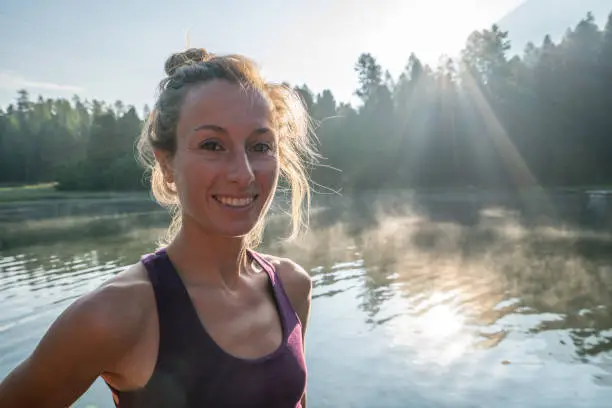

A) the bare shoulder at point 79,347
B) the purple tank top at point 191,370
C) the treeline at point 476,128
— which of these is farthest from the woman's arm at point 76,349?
the treeline at point 476,128

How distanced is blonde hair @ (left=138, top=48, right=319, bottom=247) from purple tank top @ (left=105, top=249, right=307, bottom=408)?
1.52 ft

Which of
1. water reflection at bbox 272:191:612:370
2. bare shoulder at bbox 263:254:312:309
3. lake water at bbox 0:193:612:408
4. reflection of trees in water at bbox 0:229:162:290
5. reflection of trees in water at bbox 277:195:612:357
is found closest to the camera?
bare shoulder at bbox 263:254:312:309

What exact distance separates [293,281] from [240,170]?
1.93 feet

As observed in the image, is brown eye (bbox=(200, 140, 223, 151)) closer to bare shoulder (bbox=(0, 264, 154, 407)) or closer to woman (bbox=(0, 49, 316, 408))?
woman (bbox=(0, 49, 316, 408))

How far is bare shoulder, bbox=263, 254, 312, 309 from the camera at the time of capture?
212 centimetres

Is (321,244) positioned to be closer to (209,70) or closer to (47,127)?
(209,70)

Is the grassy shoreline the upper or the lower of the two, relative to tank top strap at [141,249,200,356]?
lower

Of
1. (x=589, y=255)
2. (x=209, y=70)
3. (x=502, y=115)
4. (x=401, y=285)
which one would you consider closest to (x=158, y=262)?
(x=209, y=70)

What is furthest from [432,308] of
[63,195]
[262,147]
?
[63,195]

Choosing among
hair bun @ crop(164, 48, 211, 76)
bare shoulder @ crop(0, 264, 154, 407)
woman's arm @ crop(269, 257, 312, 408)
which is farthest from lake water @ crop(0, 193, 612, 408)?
bare shoulder @ crop(0, 264, 154, 407)

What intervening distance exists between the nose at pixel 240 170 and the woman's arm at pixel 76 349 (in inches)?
18.5

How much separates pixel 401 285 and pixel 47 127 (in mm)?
89023

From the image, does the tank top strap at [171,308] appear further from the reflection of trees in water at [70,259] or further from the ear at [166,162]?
the reflection of trees in water at [70,259]

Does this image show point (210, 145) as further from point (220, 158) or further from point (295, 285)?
point (295, 285)
